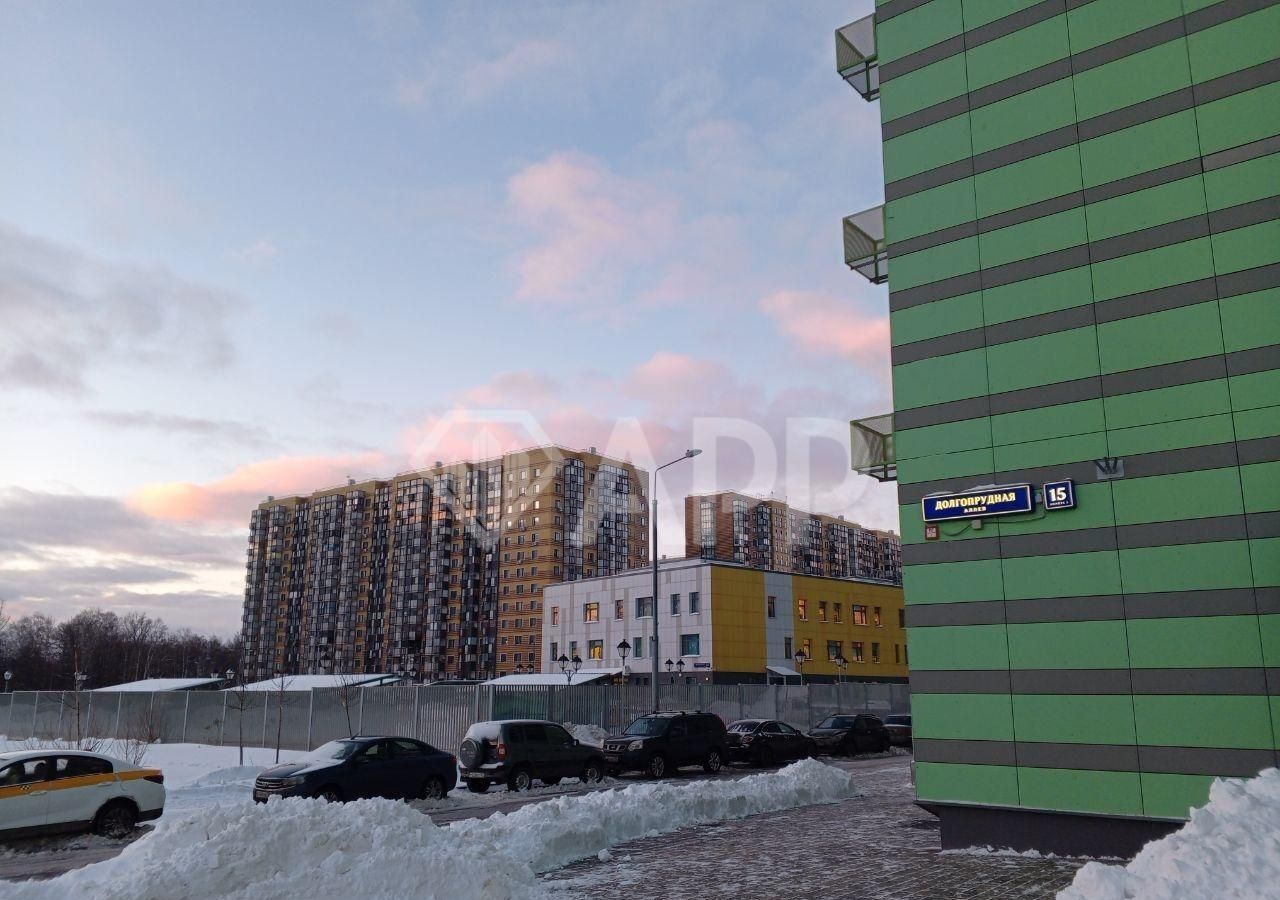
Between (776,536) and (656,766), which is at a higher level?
(776,536)

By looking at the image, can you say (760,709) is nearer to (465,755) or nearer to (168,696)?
(465,755)

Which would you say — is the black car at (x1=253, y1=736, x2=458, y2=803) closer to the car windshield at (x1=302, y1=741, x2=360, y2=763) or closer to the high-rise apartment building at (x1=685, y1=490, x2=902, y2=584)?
the car windshield at (x1=302, y1=741, x2=360, y2=763)

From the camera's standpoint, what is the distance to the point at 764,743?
1230 inches

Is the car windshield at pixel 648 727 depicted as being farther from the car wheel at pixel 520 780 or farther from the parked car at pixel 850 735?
the parked car at pixel 850 735

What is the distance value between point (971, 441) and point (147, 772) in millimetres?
16624

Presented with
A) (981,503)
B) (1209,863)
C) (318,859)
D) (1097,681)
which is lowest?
(318,859)

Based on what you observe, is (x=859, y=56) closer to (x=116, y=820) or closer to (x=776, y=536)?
(x=116, y=820)

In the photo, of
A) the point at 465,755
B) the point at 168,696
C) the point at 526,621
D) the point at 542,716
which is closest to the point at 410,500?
the point at 526,621

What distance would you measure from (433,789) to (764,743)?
13.6 metres

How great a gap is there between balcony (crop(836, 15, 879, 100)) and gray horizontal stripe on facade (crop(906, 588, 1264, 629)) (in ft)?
33.5

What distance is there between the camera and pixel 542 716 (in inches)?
1283

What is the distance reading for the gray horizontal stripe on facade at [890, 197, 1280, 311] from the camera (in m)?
12.7

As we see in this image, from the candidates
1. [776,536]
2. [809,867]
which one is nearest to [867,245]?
[809,867]

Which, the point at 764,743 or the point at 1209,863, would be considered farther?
the point at 764,743
